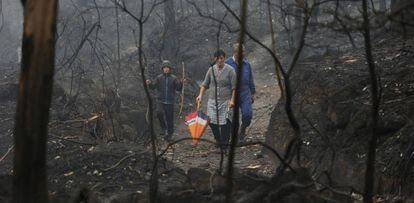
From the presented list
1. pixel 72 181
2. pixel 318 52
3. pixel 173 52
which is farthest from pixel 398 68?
pixel 173 52

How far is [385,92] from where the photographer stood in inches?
258

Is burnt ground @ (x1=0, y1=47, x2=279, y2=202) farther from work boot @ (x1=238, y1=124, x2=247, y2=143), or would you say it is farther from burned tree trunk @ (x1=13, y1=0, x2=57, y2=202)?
burned tree trunk @ (x1=13, y1=0, x2=57, y2=202)

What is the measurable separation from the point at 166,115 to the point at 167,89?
546mm

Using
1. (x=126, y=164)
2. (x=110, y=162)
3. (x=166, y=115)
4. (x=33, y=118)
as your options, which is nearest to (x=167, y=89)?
(x=166, y=115)

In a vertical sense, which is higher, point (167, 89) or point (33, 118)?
point (167, 89)

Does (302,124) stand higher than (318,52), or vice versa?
(318,52)

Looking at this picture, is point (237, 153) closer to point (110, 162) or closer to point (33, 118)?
point (110, 162)

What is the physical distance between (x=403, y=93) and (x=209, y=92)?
4126 mm

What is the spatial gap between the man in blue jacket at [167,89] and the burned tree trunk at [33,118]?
26.5ft

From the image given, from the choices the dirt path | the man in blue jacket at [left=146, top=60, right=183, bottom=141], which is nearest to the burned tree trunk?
the dirt path

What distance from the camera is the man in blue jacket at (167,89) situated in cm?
1138

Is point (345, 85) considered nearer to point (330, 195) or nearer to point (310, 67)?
point (310, 67)

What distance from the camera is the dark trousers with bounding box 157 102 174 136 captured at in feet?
37.9

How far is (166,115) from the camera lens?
11.5m
